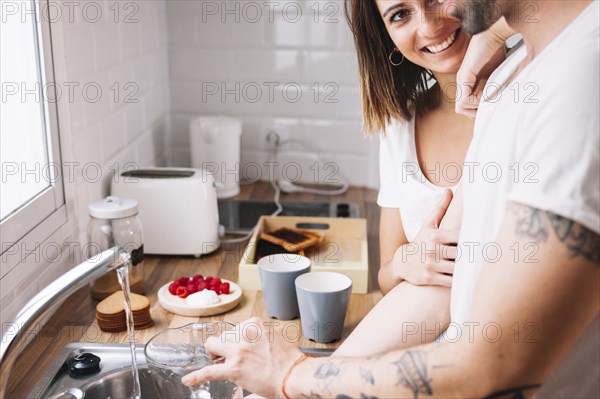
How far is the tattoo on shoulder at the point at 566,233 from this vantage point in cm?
71

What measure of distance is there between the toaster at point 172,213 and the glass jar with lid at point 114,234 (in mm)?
190

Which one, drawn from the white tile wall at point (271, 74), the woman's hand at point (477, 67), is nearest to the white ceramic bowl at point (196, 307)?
the woman's hand at point (477, 67)

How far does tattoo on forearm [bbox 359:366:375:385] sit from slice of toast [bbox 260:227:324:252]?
2.77ft

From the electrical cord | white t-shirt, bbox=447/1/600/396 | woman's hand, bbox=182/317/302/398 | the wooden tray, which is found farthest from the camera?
the electrical cord

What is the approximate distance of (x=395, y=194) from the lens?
154cm

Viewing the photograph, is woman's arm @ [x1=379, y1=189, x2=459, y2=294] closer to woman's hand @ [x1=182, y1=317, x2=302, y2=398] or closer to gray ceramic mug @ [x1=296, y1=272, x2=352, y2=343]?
gray ceramic mug @ [x1=296, y1=272, x2=352, y2=343]

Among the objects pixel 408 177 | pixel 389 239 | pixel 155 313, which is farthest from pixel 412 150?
pixel 155 313

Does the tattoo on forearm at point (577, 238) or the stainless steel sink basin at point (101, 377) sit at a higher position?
the tattoo on forearm at point (577, 238)

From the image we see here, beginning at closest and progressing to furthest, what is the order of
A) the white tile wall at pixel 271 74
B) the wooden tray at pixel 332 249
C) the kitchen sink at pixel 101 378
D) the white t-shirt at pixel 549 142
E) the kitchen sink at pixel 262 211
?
the white t-shirt at pixel 549 142
the kitchen sink at pixel 101 378
the wooden tray at pixel 332 249
the kitchen sink at pixel 262 211
the white tile wall at pixel 271 74

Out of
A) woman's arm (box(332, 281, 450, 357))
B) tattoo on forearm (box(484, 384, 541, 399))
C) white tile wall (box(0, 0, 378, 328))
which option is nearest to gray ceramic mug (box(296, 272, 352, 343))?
woman's arm (box(332, 281, 450, 357))

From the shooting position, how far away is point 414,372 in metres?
0.83

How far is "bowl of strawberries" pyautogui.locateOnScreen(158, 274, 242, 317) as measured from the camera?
5.00ft

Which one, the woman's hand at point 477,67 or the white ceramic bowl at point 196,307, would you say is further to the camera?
the white ceramic bowl at point 196,307

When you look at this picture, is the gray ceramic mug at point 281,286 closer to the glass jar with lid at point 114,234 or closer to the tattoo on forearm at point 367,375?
the glass jar with lid at point 114,234
